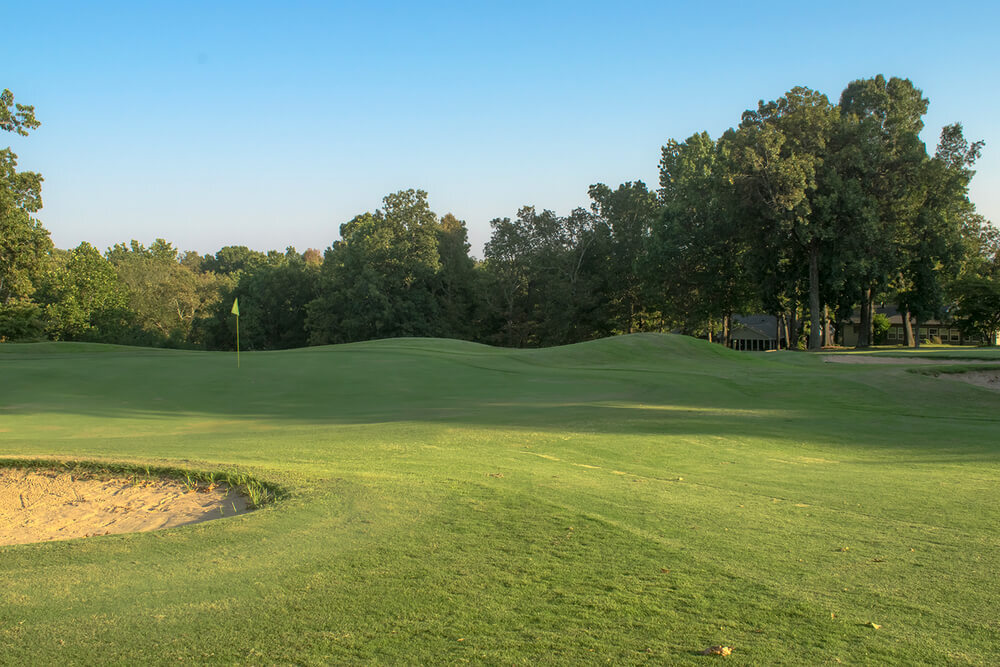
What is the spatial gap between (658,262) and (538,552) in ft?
187

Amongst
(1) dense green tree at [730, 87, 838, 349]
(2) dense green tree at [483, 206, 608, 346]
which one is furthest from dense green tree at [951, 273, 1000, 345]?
(2) dense green tree at [483, 206, 608, 346]

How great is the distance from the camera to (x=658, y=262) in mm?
60156

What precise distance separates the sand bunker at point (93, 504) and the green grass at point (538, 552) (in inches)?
19.2

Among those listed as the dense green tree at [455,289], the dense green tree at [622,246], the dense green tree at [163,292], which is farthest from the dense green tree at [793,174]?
the dense green tree at [163,292]

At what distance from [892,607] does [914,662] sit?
0.73 meters

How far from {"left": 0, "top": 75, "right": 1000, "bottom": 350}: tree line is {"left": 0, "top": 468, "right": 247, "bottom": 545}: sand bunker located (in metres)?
43.6

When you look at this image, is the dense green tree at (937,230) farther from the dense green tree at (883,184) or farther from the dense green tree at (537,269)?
the dense green tree at (537,269)

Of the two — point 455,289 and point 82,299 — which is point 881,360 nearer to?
point 455,289

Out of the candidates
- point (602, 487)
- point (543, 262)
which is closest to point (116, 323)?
point (543, 262)

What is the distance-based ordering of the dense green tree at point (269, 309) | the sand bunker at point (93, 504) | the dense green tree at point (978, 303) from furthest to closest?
the dense green tree at point (269, 309) < the dense green tree at point (978, 303) < the sand bunker at point (93, 504)

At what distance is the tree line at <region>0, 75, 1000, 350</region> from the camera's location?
158 feet

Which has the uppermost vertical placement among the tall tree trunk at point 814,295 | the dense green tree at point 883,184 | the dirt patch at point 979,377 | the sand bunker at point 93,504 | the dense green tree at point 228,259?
the dense green tree at point 228,259

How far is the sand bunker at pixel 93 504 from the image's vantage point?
22.6ft

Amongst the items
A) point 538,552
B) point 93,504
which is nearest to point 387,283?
point 93,504
